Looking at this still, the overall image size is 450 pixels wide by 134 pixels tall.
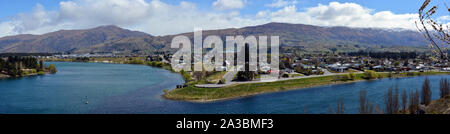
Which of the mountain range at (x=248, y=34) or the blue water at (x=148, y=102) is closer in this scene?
the blue water at (x=148, y=102)

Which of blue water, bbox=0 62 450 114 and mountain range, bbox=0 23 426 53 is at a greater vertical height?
mountain range, bbox=0 23 426 53

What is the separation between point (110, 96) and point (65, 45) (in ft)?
427

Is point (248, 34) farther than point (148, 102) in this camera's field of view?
Yes

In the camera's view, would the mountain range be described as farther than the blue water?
Yes

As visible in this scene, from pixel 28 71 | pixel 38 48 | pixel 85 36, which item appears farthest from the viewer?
pixel 85 36

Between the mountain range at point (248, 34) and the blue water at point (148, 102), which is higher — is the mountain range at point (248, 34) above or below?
above

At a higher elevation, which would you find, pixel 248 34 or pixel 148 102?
pixel 248 34

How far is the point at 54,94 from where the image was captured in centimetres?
1511
